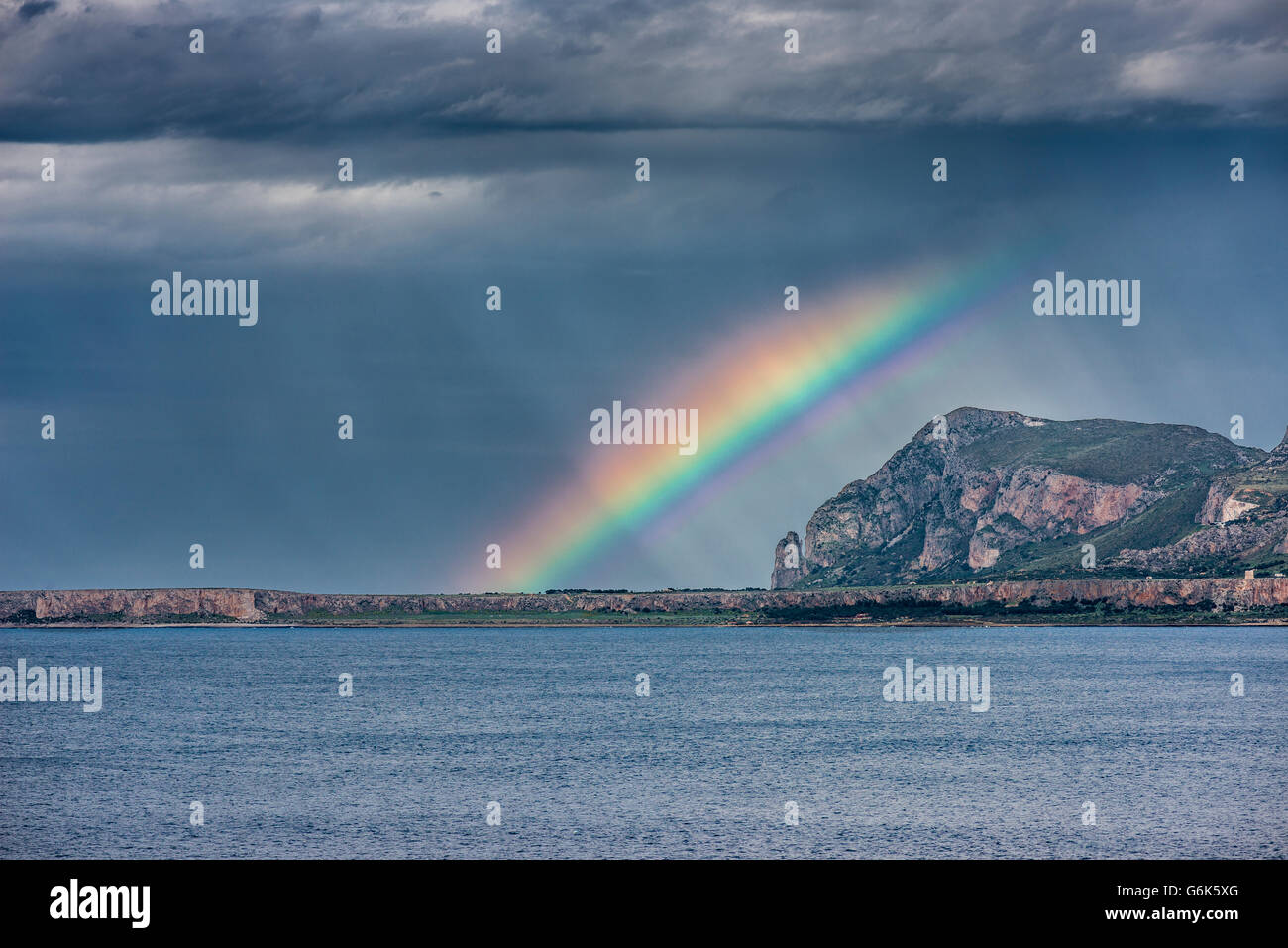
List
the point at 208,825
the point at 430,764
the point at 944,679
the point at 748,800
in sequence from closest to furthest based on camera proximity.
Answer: the point at 208,825, the point at 748,800, the point at 430,764, the point at 944,679

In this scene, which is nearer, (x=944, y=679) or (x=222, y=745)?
(x=222, y=745)

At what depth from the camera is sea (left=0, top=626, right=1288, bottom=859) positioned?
184 ft

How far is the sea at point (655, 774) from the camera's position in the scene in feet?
184

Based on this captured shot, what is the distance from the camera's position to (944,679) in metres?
156

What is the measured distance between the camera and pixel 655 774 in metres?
75.4

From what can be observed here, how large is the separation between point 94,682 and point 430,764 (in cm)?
10419

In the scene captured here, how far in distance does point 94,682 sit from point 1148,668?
131188 mm
